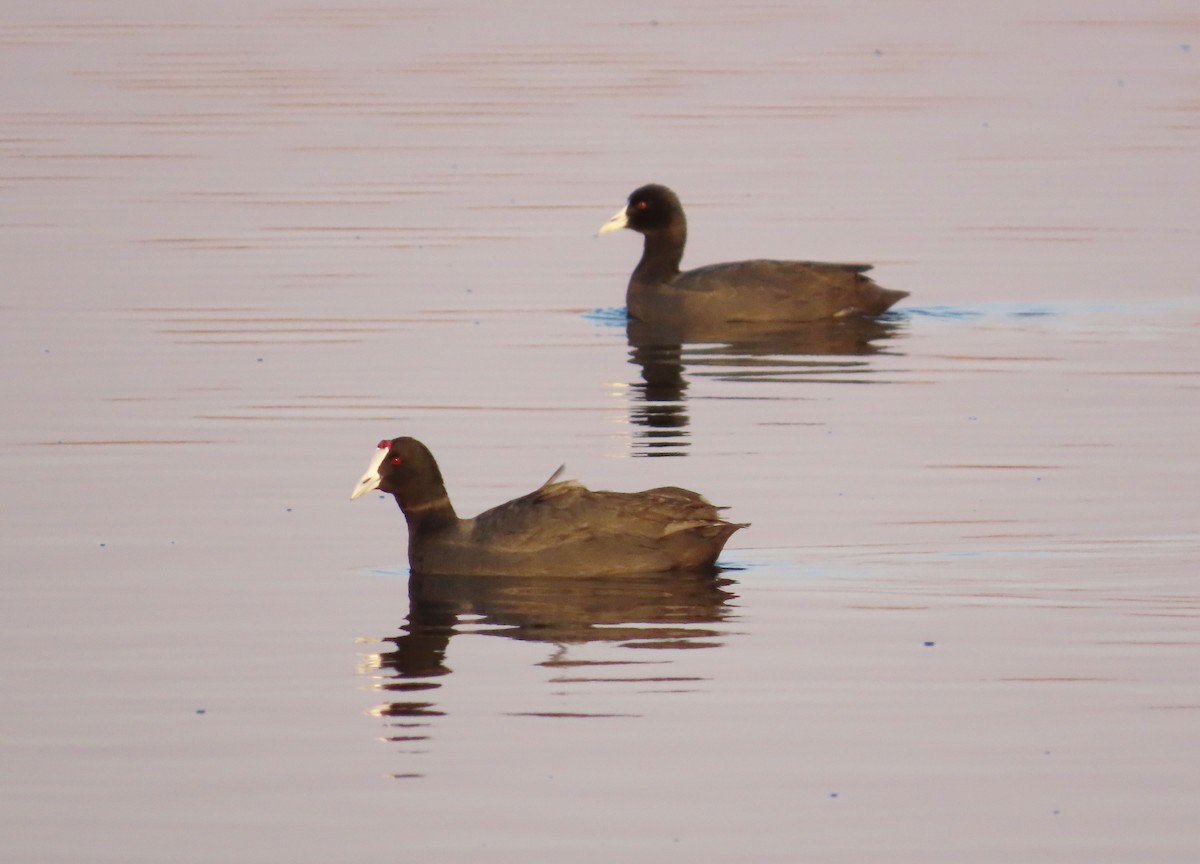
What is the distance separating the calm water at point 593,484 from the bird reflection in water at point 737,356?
0.33ft

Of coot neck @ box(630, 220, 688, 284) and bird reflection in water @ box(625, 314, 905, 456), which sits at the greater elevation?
coot neck @ box(630, 220, 688, 284)

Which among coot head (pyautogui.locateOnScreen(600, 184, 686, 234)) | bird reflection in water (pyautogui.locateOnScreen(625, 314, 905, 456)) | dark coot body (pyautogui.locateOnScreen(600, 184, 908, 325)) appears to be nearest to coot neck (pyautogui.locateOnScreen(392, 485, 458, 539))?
bird reflection in water (pyautogui.locateOnScreen(625, 314, 905, 456))

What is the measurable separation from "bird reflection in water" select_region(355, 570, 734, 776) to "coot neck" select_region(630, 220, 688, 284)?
11018mm

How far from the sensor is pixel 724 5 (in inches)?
2514

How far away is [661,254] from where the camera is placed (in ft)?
82.0

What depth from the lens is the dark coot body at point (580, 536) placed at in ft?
44.3

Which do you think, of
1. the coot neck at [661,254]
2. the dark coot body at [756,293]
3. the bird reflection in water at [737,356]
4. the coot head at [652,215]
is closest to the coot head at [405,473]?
the bird reflection in water at [737,356]

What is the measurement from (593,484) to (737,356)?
6455 mm

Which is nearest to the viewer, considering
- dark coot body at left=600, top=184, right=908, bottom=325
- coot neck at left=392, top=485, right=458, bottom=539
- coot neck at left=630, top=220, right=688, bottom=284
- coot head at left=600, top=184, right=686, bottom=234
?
coot neck at left=392, top=485, right=458, bottom=539

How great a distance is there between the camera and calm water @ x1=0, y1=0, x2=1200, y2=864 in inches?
384

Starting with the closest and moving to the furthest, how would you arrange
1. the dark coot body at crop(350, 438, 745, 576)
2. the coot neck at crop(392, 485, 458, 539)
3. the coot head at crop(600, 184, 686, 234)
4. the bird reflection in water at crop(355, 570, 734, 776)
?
the bird reflection in water at crop(355, 570, 734, 776), the dark coot body at crop(350, 438, 745, 576), the coot neck at crop(392, 485, 458, 539), the coot head at crop(600, 184, 686, 234)

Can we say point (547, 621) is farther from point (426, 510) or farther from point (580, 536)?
point (426, 510)

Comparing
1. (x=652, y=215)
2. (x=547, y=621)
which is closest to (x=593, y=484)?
(x=547, y=621)

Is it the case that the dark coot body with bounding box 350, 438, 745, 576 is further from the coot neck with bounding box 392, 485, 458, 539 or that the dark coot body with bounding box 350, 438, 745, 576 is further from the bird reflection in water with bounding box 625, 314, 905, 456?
the bird reflection in water with bounding box 625, 314, 905, 456
